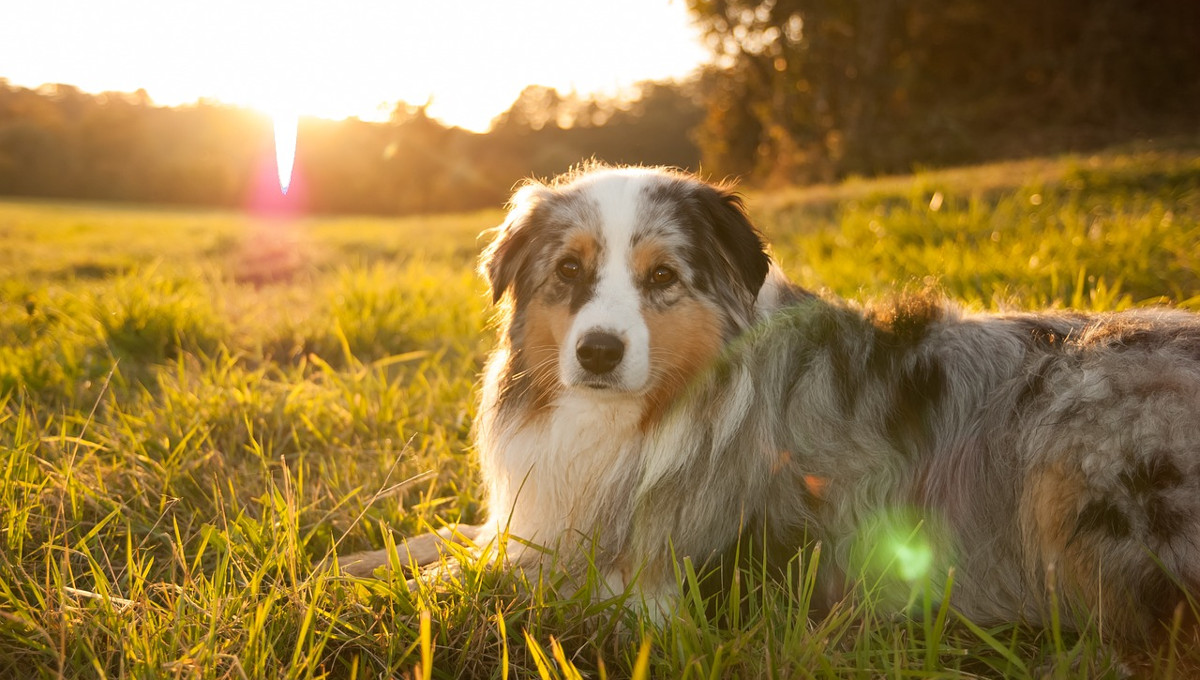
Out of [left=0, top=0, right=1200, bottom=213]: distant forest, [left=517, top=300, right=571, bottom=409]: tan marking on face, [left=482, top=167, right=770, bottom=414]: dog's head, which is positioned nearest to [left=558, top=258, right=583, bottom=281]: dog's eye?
[left=482, top=167, right=770, bottom=414]: dog's head

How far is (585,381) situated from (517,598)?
75 cm

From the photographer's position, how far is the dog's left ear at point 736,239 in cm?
304

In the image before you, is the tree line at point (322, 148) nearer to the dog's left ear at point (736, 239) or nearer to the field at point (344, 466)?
the field at point (344, 466)

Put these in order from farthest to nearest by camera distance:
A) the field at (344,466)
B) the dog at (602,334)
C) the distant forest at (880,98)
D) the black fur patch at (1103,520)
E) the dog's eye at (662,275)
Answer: the distant forest at (880,98) < the dog's eye at (662,275) < the dog at (602,334) < the black fur patch at (1103,520) < the field at (344,466)

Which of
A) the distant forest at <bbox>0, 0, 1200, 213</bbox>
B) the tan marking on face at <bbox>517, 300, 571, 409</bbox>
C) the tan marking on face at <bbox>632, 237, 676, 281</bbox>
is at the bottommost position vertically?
the tan marking on face at <bbox>517, 300, 571, 409</bbox>

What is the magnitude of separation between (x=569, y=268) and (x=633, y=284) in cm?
27

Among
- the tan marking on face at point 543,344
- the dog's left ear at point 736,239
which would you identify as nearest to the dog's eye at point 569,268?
the tan marking on face at point 543,344

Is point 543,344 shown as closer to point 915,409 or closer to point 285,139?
point 915,409

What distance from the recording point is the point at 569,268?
9.99 feet

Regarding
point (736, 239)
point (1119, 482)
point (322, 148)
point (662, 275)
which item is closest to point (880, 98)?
point (736, 239)

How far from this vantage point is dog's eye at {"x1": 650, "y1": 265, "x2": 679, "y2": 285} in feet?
9.74

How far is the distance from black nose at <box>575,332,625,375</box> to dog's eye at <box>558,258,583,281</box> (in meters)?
0.38

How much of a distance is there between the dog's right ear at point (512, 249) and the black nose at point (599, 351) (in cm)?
64

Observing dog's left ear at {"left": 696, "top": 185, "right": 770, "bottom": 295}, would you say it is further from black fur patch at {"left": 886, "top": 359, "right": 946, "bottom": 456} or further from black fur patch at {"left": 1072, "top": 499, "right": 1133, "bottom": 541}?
black fur patch at {"left": 1072, "top": 499, "right": 1133, "bottom": 541}
